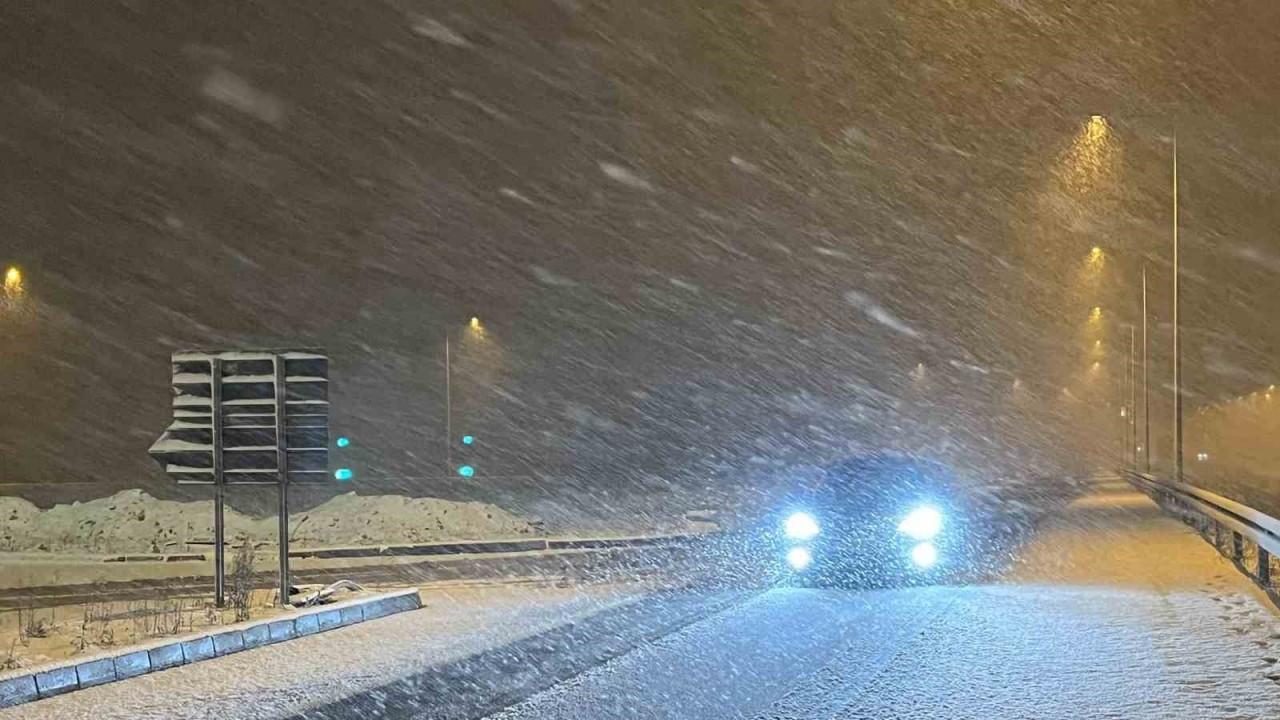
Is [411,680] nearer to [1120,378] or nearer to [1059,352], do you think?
[1120,378]

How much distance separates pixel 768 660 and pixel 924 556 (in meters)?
7.26

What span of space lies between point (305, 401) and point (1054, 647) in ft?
24.5

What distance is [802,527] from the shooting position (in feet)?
51.2

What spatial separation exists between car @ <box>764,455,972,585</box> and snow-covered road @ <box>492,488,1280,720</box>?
903 millimetres

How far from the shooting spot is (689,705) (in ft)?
27.1

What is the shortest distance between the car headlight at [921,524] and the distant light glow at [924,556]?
185 millimetres

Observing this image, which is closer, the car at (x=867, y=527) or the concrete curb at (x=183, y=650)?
the concrete curb at (x=183, y=650)

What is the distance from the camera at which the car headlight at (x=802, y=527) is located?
611 inches

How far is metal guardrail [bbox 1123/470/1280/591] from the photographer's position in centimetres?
1357

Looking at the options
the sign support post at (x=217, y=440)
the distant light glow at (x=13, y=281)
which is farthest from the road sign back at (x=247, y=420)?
the distant light glow at (x=13, y=281)

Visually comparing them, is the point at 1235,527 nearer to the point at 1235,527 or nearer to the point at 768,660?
the point at 1235,527

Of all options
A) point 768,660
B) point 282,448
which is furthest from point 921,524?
Result: point 282,448

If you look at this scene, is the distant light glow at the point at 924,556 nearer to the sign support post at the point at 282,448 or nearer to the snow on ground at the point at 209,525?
the sign support post at the point at 282,448

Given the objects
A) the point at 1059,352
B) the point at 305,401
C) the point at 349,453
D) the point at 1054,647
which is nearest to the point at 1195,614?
the point at 1054,647
